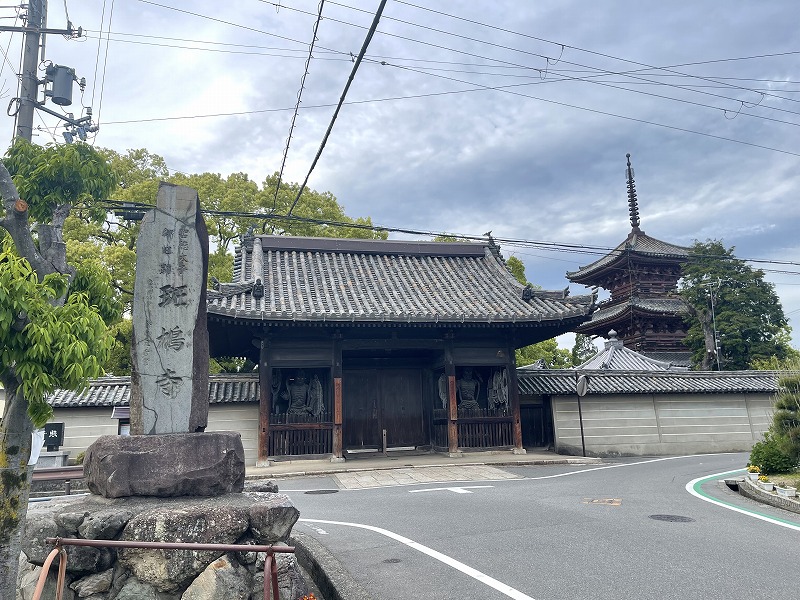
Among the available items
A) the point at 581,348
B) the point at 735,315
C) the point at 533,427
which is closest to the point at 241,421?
the point at 533,427

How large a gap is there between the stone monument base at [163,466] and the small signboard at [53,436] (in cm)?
1174

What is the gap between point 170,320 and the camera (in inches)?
216

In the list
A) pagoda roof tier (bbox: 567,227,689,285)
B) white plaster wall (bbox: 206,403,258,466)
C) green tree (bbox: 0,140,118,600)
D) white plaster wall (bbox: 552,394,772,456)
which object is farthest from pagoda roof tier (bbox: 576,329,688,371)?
green tree (bbox: 0,140,118,600)

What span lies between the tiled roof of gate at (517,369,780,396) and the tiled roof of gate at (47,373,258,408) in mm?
8753

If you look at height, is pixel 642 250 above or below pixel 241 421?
above

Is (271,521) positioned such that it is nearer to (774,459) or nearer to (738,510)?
(738,510)

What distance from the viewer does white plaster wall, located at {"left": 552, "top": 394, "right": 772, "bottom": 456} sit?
18125 mm

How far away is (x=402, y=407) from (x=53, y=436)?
32.9 feet

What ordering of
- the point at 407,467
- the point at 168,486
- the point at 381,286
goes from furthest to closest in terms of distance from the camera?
the point at 381,286 → the point at 407,467 → the point at 168,486

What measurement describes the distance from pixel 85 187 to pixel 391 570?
560 cm

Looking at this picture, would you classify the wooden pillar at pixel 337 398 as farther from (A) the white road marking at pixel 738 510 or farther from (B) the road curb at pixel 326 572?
(B) the road curb at pixel 326 572

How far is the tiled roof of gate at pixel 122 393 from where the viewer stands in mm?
15742

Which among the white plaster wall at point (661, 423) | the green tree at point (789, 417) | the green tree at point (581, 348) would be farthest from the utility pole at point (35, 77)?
the green tree at point (581, 348)

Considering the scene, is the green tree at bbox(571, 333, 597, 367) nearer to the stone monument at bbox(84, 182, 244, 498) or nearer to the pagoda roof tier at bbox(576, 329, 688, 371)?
the pagoda roof tier at bbox(576, 329, 688, 371)
